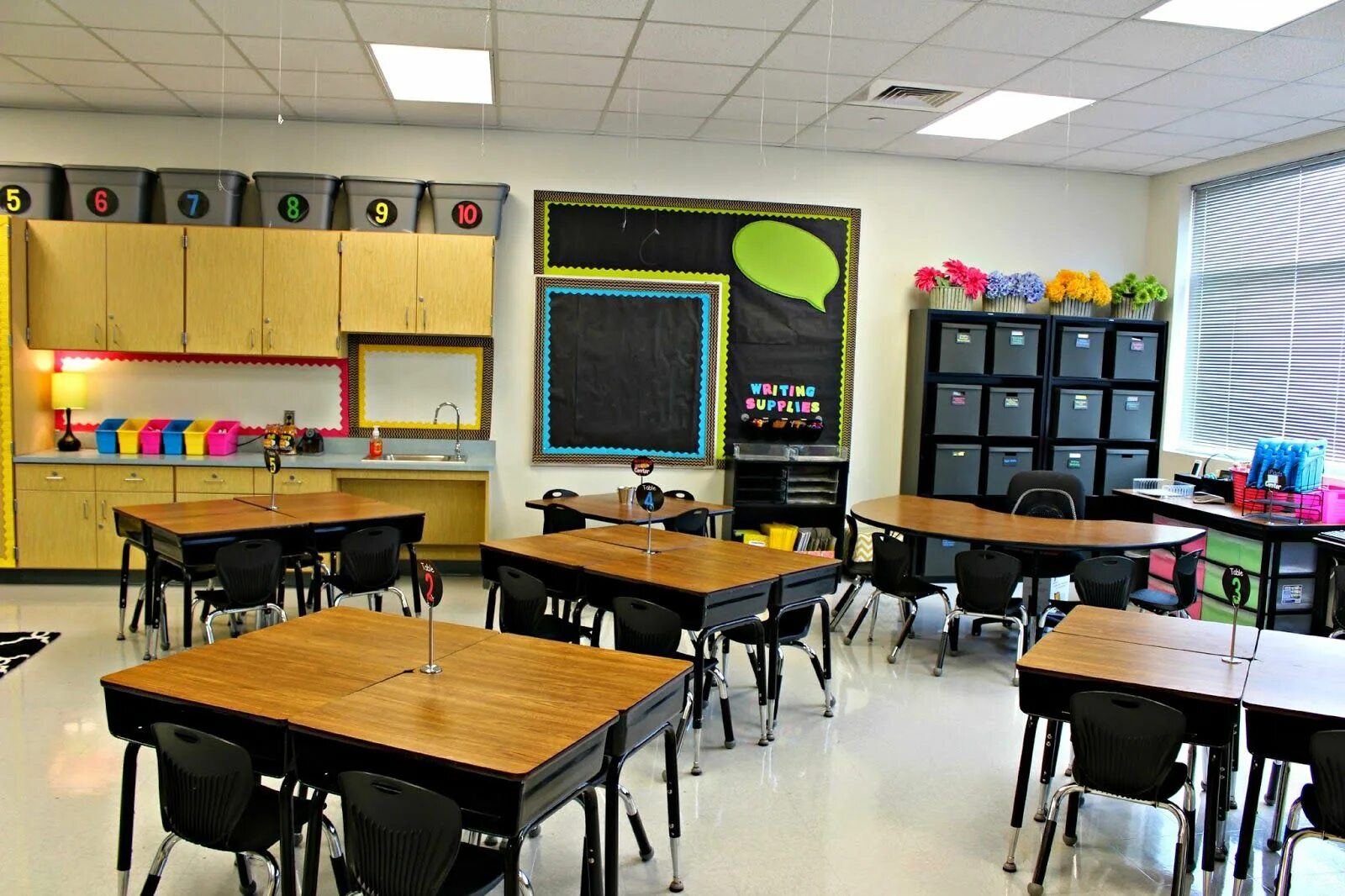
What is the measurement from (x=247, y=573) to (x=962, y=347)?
5.45m

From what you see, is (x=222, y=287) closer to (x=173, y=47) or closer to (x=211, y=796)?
(x=173, y=47)

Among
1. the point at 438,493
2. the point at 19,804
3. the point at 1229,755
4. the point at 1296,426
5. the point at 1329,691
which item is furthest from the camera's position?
the point at 438,493

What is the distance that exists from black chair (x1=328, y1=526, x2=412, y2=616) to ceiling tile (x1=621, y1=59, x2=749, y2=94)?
305cm

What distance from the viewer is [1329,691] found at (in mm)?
3025

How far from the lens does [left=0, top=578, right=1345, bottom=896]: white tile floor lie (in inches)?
128

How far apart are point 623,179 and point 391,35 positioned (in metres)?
2.60

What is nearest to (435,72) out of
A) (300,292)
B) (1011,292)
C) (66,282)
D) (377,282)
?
(377,282)

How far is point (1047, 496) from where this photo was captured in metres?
6.62

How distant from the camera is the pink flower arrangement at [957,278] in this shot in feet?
25.4

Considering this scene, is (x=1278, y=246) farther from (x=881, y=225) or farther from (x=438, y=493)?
(x=438, y=493)

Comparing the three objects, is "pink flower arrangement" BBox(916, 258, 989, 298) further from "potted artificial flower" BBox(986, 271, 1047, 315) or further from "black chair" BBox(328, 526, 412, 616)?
"black chair" BBox(328, 526, 412, 616)

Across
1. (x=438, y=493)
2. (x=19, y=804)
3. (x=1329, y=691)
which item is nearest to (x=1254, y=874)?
(x=1329, y=691)

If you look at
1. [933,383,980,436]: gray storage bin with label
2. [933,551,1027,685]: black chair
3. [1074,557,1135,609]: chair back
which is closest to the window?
[933,383,980,436]: gray storage bin with label

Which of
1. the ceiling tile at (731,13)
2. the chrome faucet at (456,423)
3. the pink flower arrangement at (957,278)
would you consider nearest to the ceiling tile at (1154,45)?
the ceiling tile at (731,13)
